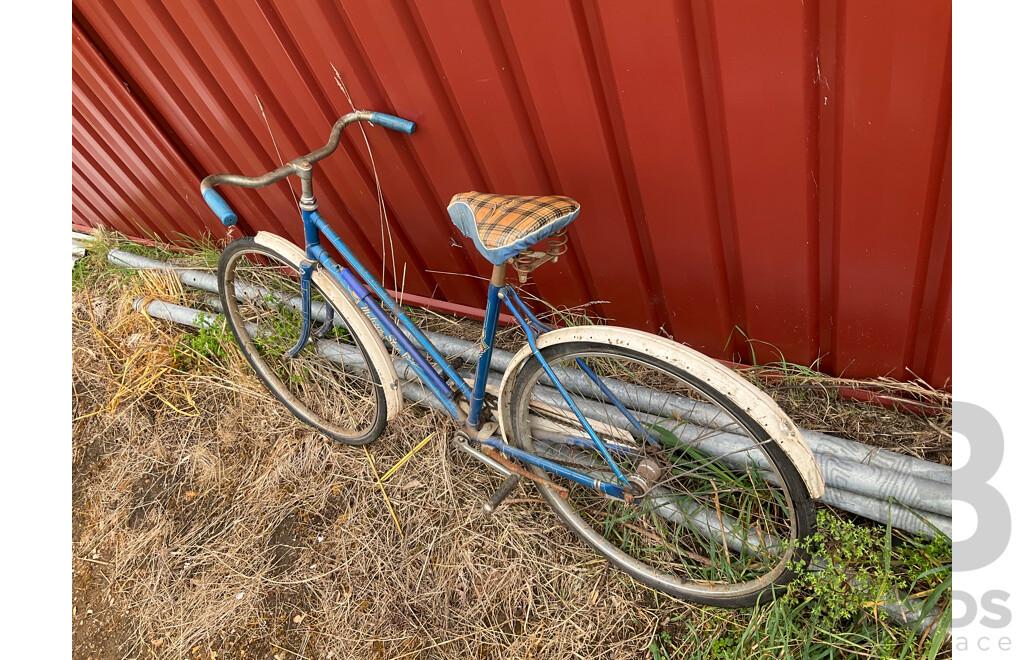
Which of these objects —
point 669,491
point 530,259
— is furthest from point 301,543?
point 530,259

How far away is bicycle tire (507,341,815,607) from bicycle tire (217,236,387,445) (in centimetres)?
86

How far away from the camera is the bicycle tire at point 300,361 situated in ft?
9.29

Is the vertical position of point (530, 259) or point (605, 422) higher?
point (530, 259)

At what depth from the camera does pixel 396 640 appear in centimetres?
228

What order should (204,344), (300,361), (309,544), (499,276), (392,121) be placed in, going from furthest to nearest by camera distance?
(204,344) < (300,361) < (309,544) < (392,121) < (499,276)

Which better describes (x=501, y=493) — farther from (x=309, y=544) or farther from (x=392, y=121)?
(x=392, y=121)

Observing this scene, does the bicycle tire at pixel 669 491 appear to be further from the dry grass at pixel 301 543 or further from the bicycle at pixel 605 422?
the dry grass at pixel 301 543

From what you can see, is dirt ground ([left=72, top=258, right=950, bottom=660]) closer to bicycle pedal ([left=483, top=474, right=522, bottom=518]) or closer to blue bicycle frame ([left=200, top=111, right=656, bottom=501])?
bicycle pedal ([left=483, top=474, right=522, bottom=518])

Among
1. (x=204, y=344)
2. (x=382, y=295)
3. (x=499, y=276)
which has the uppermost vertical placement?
(x=499, y=276)

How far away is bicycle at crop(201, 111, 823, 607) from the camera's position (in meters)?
1.69

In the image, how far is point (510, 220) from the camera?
5.57 feet

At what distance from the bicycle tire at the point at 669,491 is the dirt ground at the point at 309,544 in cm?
12

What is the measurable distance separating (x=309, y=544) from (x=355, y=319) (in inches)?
41.1

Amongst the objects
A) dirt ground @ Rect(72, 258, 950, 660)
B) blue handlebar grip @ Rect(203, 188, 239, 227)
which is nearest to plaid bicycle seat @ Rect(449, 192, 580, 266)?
blue handlebar grip @ Rect(203, 188, 239, 227)
